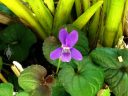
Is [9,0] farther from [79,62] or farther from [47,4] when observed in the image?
[79,62]

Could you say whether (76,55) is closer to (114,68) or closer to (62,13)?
(114,68)

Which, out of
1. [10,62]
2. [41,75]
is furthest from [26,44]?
[41,75]

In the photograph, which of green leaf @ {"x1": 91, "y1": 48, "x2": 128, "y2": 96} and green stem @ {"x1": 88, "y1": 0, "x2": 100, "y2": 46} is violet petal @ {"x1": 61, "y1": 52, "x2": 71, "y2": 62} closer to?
green leaf @ {"x1": 91, "y1": 48, "x2": 128, "y2": 96}

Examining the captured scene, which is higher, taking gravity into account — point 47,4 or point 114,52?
point 47,4

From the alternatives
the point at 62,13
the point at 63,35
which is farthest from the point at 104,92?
the point at 62,13

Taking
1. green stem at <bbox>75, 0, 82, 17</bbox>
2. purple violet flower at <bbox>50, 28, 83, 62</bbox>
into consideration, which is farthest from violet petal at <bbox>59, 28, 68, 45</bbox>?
green stem at <bbox>75, 0, 82, 17</bbox>

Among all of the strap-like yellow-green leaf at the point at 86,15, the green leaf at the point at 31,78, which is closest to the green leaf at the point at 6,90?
the green leaf at the point at 31,78
